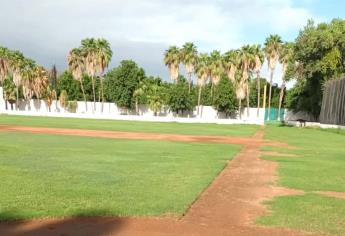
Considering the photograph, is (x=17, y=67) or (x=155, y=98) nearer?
(x=155, y=98)

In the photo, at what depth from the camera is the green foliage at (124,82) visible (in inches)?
3310

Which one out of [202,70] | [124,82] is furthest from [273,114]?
[124,82]

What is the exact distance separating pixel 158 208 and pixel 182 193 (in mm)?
1910

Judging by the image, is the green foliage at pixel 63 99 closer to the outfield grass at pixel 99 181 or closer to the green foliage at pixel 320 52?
the green foliage at pixel 320 52

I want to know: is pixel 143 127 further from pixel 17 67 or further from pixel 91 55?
pixel 17 67

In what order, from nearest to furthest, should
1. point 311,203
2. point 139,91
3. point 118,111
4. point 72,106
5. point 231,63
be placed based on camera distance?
point 311,203, point 231,63, point 139,91, point 72,106, point 118,111

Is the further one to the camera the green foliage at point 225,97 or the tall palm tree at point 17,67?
the tall palm tree at point 17,67

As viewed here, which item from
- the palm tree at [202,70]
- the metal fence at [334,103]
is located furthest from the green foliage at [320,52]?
the palm tree at [202,70]

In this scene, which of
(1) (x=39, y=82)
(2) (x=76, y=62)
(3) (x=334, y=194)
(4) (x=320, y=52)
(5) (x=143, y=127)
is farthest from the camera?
(1) (x=39, y=82)

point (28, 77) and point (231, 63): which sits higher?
point (231, 63)

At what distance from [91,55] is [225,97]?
22.3 meters

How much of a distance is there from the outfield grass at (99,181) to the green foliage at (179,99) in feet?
188

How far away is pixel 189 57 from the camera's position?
84.2 metres

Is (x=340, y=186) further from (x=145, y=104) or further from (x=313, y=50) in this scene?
(x=145, y=104)
